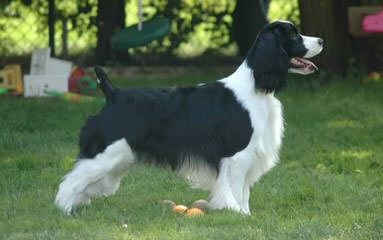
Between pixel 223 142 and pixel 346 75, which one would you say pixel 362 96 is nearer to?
pixel 346 75

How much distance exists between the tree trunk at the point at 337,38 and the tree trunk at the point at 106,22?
313cm

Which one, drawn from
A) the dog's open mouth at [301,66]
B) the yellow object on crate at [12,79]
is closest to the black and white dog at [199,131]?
the dog's open mouth at [301,66]

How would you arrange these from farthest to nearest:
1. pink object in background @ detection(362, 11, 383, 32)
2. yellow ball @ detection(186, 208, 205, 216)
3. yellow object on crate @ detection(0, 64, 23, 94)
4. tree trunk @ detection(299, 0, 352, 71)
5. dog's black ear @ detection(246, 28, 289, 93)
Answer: tree trunk @ detection(299, 0, 352, 71), yellow object on crate @ detection(0, 64, 23, 94), pink object in background @ detection(362, 11, 383, 32), dog's black ear @ detection(246, 28, 289, 93), yellow ball @ detection(186, 208, 205, 216)

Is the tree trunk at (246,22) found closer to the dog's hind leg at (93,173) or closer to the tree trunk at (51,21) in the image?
the tree trunk at (51,21)

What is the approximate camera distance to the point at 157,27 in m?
11.7

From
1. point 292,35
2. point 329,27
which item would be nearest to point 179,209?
point 292,35

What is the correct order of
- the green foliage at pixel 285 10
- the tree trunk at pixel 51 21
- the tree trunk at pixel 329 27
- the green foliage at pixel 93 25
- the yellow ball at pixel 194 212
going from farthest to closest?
the green foliage at pixel 285 10
the green foliage at pixel 93 25
the tree trunk at pixel 51 21
the tree trunk at pixel 329 27
the yellow ball at pixel 194 212

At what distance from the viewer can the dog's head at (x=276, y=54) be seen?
6.61m

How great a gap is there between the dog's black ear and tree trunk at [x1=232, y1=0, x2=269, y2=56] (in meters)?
7.25

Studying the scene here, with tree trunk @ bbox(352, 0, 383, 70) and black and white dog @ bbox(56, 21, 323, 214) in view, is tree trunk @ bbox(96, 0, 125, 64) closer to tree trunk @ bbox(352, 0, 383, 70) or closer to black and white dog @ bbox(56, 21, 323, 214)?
tree trunk @ bbox(352, 0, 383, 70)

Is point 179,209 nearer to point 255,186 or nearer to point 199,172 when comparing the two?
point 199,172

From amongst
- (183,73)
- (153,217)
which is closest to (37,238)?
(153,217)

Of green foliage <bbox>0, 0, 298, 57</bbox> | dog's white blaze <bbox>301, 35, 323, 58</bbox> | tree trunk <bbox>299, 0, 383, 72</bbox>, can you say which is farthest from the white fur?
green foliage <bbox>0, 0, 298, 57</bbox>

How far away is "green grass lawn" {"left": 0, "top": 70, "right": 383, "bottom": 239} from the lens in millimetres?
5930
